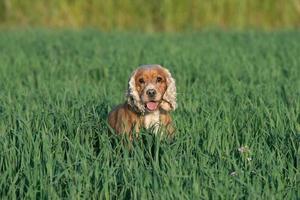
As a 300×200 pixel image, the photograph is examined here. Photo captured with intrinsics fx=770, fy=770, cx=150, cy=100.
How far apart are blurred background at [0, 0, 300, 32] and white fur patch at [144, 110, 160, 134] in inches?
418

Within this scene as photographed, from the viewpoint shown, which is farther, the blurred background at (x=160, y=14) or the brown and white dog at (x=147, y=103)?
the blurred background at (x=160, y=14)

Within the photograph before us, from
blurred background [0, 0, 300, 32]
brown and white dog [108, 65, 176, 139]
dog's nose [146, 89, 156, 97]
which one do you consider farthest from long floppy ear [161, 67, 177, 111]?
blurred background [0, 0, 300, 32]

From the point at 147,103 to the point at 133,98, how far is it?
0.29ft

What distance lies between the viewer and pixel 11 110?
5336 millimetres

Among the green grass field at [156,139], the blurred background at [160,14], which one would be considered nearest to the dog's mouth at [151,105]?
the green grass field at [156,139]

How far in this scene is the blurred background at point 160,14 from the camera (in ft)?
50.4

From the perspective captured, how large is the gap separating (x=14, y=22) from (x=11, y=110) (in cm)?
1099

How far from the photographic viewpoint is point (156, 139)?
4.32m

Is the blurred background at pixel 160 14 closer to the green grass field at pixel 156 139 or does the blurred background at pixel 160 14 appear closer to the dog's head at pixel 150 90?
the green grass field at pixel 156 139

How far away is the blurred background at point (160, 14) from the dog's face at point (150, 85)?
34.7 feet

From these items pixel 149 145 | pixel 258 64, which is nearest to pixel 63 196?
pixel 149 145

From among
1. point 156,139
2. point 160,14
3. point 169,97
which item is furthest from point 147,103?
point 160,14

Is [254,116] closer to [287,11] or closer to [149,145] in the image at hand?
[149,145]

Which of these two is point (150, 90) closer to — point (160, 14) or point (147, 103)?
point (147, 103)
